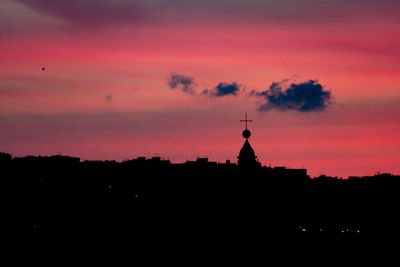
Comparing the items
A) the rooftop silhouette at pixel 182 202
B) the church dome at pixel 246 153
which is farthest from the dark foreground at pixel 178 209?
the church dome at pixel 246 153

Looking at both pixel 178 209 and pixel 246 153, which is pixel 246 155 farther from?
pixel 178 209

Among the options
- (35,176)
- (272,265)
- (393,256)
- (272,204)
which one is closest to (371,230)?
(272,204)

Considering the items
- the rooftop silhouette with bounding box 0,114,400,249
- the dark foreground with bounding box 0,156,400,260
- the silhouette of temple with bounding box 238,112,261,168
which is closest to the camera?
the dark foreground with bounding box 0,156,400,260

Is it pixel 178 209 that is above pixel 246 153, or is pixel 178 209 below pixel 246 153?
below

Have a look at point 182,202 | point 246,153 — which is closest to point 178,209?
point 182,202

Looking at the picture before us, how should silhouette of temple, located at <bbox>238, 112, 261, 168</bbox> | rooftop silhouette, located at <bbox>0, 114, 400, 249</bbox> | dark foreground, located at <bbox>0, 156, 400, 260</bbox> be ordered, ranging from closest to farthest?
dark foreground, located at <bbox>0, 156, 400, 260</bbox> < rooftop silhouette, located at <bbox>0, 114, 400, 249</bbox> < silhouette of temple, located at <bbox>238, 112, 261, 168</bbox>

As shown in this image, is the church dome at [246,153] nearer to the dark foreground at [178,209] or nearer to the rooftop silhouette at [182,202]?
the rooftop silhouette at [182,202]

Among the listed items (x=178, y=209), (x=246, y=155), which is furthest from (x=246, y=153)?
(x=178, y=209)

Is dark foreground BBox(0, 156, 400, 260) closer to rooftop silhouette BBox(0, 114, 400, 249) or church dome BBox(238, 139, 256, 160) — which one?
rooftop silhouette BBox(0, 114, 400, 249)

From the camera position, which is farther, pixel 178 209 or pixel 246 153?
pixel 178 209

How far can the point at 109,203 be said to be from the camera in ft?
416

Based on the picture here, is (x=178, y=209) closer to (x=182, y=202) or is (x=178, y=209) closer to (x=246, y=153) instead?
(x=182, y=202)

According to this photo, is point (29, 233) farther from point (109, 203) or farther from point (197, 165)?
point (197, 165)

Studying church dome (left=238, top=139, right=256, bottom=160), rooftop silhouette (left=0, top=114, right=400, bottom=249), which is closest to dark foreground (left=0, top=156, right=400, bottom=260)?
rooftop silhouette (left=0, top=114, right=400, bottom=249)
